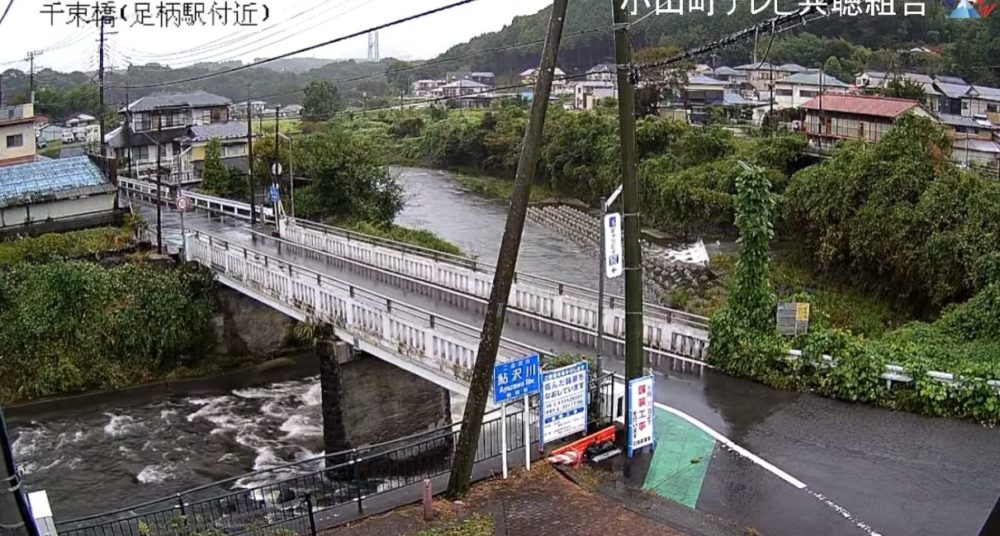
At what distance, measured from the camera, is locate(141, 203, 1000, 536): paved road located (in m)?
11.2

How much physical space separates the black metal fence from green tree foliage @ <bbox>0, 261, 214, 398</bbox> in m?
8.83

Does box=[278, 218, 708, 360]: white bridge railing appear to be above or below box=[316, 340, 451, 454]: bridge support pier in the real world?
above

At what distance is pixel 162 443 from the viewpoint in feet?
77.7

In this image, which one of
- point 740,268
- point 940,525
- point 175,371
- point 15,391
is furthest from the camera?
point 175,371

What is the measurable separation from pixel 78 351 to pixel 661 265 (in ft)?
77.7

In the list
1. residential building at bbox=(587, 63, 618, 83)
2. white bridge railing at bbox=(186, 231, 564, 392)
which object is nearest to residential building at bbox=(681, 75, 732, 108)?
residential building at bbox=(587, 63, 618, 83)

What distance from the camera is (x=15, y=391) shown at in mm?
26594

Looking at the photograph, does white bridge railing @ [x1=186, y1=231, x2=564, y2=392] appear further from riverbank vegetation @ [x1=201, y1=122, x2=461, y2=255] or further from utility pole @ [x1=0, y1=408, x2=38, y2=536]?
riverbank vegetation @ [x1=201, y1=122, x2=461, y2=255]

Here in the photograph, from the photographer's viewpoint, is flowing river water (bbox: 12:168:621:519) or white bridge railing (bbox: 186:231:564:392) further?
flowing river water (bbox: 12:168:621:519)

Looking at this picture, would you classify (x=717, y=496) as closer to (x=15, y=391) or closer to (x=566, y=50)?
(x=15, y=391)

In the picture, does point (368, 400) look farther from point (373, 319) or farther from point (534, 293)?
point (534, 293)

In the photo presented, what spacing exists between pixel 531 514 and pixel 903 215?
22.0 metres

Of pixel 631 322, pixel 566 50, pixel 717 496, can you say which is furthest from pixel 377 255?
pixel 566 50

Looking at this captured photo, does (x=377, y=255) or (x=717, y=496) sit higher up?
(x=377, y=255)
